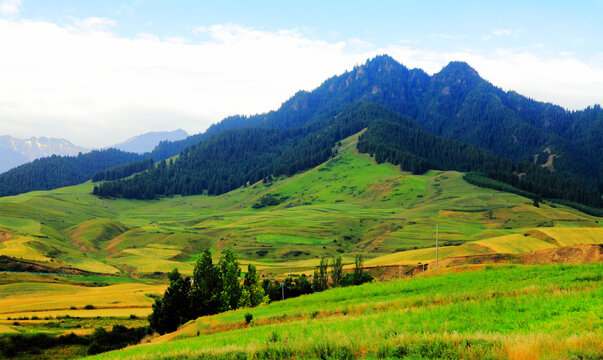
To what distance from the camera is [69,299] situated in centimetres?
8206

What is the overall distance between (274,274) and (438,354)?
10823 cm

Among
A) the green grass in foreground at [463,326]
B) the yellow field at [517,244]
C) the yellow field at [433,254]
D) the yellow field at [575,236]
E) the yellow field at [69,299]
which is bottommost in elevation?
the yellow field at [69,299]

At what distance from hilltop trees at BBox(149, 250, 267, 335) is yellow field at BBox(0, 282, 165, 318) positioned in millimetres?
20133

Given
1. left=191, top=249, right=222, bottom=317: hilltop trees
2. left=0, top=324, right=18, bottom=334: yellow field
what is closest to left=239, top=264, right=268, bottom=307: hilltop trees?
left=191, top=249, right=222, bottom=317: hilltop trees

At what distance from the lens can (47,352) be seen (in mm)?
48625

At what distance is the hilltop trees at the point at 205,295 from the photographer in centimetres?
5912

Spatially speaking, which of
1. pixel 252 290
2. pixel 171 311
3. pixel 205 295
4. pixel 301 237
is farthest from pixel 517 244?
pixel 301 237

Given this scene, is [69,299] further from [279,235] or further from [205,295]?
[279,235]

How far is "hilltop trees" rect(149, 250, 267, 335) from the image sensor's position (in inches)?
2328

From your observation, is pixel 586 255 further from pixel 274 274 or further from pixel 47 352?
pixel 274 274

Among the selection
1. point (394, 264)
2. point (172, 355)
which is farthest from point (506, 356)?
point (394, 264)

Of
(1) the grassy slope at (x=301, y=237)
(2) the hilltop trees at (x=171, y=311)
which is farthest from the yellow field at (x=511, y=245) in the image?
(2) the hilltop trees at (x=171, y=311)

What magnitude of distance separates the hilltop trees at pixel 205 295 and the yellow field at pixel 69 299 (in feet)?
66.1

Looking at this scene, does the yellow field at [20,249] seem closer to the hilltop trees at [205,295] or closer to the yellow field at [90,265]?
the yellow field at [90,265]
